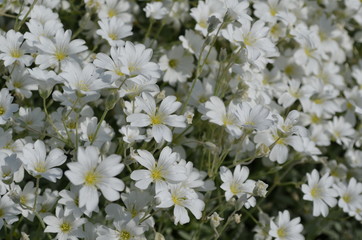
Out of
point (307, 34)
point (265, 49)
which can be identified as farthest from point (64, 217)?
point (307, 34)

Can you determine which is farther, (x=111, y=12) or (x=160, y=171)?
(x=111, y=12)

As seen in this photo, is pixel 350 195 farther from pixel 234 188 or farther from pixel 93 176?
pixel 93 176

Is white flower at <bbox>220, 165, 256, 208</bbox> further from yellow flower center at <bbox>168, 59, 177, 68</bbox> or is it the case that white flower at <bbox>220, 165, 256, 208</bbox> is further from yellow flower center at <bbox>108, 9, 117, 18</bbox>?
yellow flower center at <bbox>108, 9, 117, 18</bbox>

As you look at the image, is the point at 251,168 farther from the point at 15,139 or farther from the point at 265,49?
the point at 15,139

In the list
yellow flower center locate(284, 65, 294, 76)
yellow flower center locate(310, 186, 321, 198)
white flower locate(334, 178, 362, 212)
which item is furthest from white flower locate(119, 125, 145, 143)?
yellow flower center locate(284, 65, 294, 76)

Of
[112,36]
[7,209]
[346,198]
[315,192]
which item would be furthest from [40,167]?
[346,198]

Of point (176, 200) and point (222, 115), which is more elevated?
point (222, 115)

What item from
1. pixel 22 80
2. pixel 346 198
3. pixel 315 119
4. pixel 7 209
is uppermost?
pixel 22 80
